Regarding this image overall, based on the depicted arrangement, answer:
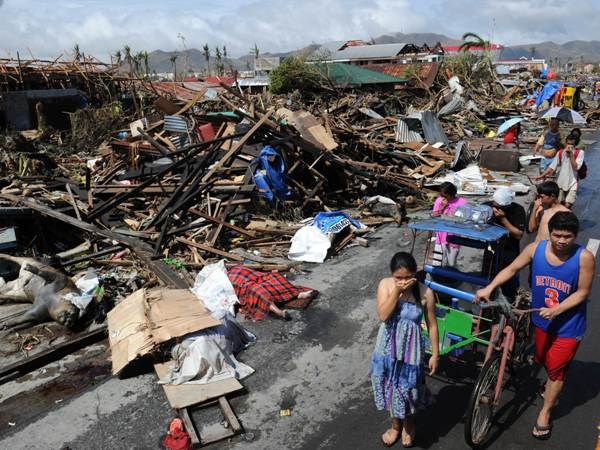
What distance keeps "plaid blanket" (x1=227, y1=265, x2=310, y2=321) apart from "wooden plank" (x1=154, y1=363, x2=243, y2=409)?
155 cm

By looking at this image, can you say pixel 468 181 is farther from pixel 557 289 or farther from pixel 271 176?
pixel 557 289

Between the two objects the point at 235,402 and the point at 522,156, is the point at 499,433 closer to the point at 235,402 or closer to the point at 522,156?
the point at 235,402

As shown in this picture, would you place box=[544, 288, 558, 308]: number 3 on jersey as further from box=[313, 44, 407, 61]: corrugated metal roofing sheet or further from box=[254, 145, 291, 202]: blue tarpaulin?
box=[313, 44, 407, 61]: corrugated metal roofing sheet

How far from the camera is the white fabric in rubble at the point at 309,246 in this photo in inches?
325

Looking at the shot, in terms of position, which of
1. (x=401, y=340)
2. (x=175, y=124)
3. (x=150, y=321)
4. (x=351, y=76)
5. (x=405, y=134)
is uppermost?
(x=351, y=76)

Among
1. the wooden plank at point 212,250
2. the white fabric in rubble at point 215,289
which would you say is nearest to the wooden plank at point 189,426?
the white fabric in rubble at point 215,289

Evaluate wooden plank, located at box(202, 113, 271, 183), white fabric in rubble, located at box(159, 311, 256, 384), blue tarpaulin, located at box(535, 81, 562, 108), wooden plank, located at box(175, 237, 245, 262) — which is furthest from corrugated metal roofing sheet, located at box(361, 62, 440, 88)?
white fabric in rubble, located at box(159, 311, 256, 384)

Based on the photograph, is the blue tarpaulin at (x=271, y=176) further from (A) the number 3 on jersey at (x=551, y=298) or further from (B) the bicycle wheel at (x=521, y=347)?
(A) the number 3 on jersey at (x=551, y=298)

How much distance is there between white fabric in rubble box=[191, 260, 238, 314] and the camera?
20.9 ft

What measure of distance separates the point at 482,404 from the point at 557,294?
3.46 ft

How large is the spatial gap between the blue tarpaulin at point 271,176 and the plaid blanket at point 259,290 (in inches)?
129

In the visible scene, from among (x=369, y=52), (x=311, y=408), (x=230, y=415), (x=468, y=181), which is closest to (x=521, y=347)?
(x=311, y=408)

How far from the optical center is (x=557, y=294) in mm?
3637

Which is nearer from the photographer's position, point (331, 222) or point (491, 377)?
point (491, 377)
